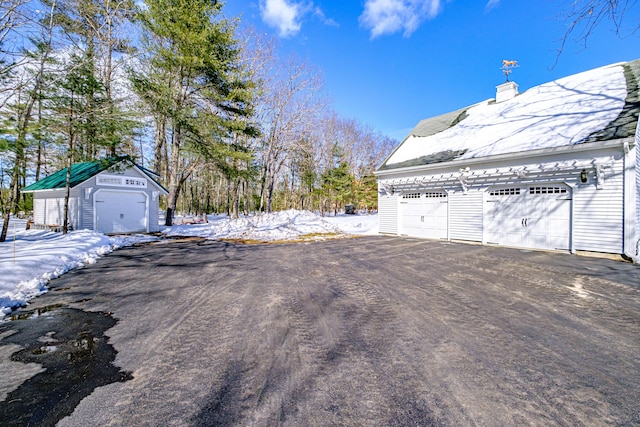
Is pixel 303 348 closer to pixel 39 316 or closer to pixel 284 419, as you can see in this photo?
pixel 284 419

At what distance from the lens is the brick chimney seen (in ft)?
43.2

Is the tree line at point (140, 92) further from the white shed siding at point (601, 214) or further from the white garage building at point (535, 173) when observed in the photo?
the white shed siding at point (601, 214)

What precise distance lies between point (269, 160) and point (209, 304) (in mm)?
21547

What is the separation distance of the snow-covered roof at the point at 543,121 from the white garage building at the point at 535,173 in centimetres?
4

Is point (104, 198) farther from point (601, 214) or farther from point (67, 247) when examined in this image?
point (601, 214)

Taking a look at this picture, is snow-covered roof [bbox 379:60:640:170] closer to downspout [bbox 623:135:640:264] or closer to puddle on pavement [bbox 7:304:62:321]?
downspout [bbox 623:135:640:264]

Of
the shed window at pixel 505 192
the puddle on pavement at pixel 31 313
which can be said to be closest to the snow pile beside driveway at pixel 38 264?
the puddle on pavement at pixel 31 313

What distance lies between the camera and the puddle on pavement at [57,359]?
1971 mm

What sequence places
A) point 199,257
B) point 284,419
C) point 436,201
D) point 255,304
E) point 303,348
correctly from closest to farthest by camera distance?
point 284,419, point 303,348, point 255,304, point 199,257, point 436,201

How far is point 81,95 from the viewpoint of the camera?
9.79 meters

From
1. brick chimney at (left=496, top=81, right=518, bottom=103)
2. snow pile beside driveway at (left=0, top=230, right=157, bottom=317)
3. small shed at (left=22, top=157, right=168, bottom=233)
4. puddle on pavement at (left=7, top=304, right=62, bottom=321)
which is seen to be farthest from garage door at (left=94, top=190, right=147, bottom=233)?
brick chimney at (left=496, top=81, right=518, bottom=103)

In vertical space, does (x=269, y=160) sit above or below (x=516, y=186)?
above

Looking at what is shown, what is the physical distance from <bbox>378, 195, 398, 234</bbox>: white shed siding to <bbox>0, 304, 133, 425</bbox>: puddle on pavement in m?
12.1

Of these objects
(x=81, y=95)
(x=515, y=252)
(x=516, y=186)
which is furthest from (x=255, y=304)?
(x=81, y=95)
